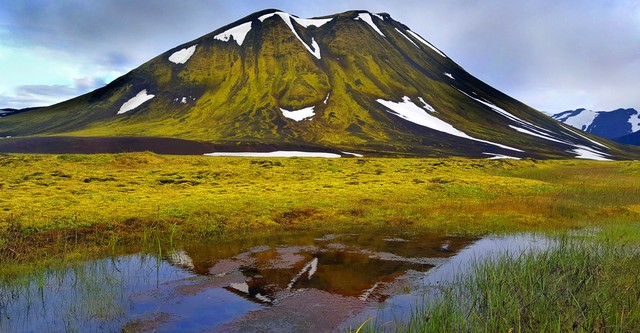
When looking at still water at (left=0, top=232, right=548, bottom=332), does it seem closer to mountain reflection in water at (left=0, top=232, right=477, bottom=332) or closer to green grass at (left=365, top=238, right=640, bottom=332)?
mountain reflection in water at (left=0, top=232, right=477, bottom=332)

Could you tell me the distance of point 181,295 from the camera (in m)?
15.4

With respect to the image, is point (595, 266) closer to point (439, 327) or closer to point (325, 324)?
point (439, 327)

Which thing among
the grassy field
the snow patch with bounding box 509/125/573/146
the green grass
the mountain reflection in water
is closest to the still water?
the mountain reflection in water

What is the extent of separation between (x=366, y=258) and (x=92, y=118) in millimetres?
196160

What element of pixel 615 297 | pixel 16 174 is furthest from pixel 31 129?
pixel 615 297

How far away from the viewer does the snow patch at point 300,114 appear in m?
177

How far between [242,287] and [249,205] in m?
15.5

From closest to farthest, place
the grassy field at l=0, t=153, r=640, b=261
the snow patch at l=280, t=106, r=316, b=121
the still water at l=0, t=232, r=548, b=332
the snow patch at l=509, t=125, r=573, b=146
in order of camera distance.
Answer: the still water at l=0, t=232, r=548, b=332
the grassy field at l=0, t=153, r=640, b=261
the snow patch at l=280, t=106, r=316, b=121
the snow patch at l=509, t=125, r=573, b=146

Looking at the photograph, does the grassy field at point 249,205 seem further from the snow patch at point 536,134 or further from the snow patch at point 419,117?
the snow patch at point 536,134

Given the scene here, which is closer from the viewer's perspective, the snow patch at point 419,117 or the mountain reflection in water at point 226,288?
the mountain reflection in water at point 226,288

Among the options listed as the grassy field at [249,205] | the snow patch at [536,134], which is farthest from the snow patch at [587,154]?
the grassy field at [249,205]

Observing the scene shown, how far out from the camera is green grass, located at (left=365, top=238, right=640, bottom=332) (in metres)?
9.80

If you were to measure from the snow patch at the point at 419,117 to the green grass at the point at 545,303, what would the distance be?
5964 inches

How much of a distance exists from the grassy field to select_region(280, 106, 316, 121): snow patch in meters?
126
